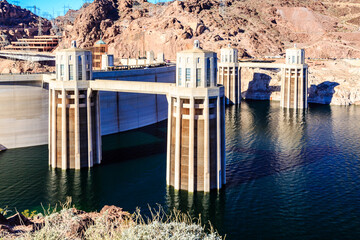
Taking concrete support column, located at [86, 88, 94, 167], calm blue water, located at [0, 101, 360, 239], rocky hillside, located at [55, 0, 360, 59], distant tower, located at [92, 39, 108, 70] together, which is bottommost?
calm blue water, located at [0, 101, 360, 239]

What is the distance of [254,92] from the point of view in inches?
5359

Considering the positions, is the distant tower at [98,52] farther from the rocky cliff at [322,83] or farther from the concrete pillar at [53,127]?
the concrete pillar at [53,127]

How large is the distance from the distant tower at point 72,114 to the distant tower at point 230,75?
72.0m

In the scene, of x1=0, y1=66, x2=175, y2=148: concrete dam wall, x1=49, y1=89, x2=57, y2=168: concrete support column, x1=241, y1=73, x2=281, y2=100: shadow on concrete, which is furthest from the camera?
x1=241, y1=73, x2=281, y2=100: shadow on concrete

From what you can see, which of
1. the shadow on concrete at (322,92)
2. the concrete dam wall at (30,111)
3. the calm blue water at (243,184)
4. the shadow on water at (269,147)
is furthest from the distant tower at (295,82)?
the concrete dam wall at (30,111)

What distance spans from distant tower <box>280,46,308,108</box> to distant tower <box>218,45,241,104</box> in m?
14.5

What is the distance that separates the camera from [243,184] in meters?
50.5

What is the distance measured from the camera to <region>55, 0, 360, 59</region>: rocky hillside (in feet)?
525

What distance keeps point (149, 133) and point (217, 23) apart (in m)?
96.9

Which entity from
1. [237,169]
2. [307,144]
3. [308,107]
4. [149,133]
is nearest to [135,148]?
[149,133]

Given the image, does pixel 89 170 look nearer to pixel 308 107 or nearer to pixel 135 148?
pixel 135 148

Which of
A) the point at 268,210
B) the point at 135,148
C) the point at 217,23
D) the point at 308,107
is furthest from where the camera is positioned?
the point at 217,23

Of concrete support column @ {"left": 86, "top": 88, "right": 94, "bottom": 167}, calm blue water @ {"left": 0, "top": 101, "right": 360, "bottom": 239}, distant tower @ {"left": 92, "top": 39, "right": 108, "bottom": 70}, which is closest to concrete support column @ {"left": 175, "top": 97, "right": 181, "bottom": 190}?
calm blue water @ {"left": 0, "top": 101, "right": 360, "bottom": 239}

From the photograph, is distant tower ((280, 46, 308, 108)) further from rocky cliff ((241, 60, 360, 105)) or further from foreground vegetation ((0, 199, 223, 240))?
foreground vegetation ((0, 199, 223, 240))
